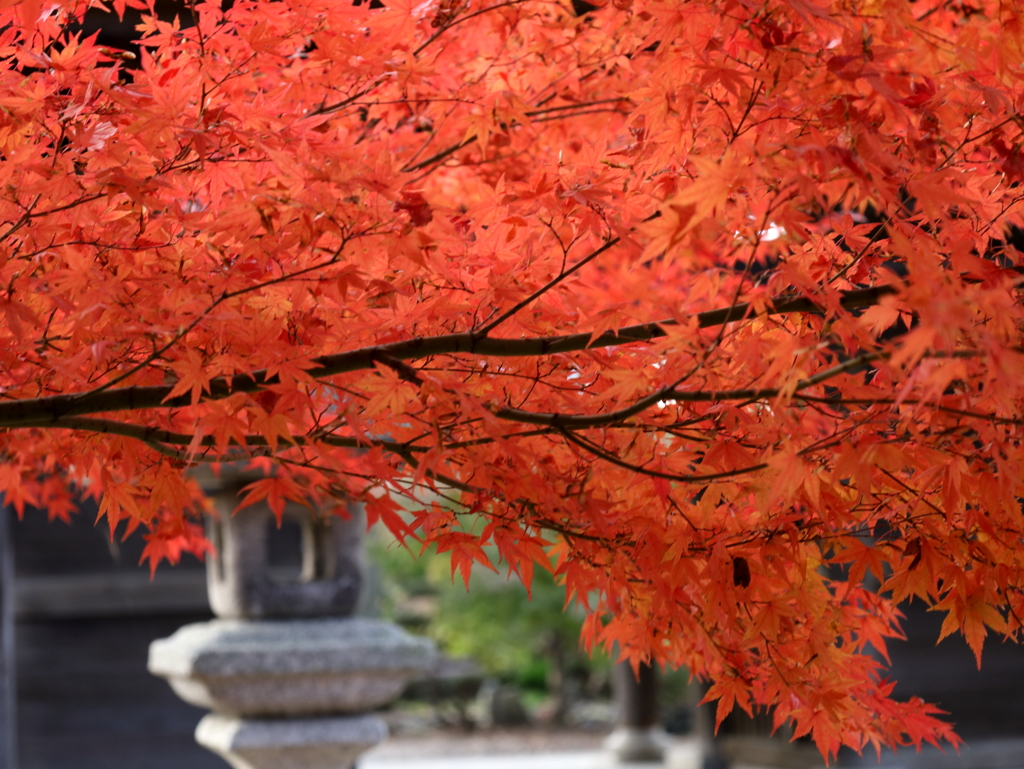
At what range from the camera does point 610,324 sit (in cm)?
221

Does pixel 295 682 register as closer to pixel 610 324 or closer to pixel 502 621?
pixel 610 324

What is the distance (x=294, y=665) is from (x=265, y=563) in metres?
0.67

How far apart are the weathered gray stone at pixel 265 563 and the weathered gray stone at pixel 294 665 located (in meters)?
0.12

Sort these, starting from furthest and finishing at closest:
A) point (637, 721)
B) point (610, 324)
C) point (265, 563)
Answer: point (637, 721) < point (265, 563) < point (610, 324)

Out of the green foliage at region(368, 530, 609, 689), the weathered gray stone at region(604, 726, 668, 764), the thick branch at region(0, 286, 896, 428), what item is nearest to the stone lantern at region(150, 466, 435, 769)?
the thick branch at region(0, 286, 896, 428)

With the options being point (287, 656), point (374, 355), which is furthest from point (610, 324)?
point (287, 656)

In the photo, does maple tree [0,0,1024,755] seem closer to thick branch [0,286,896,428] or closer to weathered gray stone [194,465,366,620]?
thick branch [0,286,896,428]

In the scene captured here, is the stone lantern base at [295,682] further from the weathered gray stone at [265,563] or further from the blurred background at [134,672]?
the blurred background at [134,672]

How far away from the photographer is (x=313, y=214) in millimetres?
2301

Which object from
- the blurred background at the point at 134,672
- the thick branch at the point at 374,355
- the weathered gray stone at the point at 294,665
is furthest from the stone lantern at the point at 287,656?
the thick branch at the point at 374,355

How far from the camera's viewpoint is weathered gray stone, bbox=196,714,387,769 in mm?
4754

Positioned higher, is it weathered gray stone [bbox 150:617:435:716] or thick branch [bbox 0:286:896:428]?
thick branch [bbox 0:286:896:428]

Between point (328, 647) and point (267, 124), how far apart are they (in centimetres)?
285

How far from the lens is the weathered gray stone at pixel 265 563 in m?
5.08
